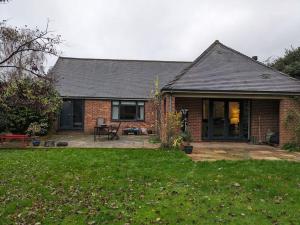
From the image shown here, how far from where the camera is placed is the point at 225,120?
18.6 m

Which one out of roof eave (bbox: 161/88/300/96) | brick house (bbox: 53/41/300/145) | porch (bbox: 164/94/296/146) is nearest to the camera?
roof eave (bbox: 161/88/300/96)

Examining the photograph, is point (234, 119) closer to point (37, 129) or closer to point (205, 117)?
point (205, 117)

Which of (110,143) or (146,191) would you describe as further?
(110,143)

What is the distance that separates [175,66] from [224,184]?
21681 mm

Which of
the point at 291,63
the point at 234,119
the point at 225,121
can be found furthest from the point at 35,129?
the point at 291,63

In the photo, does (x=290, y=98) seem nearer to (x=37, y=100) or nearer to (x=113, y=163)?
(x=113, y=163)

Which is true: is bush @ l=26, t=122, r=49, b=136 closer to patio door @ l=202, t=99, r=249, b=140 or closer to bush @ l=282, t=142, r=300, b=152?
patio door @ l=202, t=99, r=249, b=140

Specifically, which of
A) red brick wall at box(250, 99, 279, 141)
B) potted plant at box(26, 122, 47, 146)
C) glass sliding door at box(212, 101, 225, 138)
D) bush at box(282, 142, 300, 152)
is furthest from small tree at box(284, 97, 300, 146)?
potted plant at box(26, 122, 47, 146)

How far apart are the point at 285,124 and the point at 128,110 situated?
38.2 ft

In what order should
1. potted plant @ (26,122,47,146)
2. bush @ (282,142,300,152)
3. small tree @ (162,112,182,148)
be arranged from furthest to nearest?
1. potted plant @ (26,122,47,146)
2. bush @ (282,142,300,152)
3. small tree @ (162,112,182,148)

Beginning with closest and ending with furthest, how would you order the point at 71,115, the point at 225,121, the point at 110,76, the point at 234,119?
the point at 225,121 → the point at 234,119 → the point at 71,115 → the point at 110,76

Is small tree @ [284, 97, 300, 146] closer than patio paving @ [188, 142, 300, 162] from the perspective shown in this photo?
No

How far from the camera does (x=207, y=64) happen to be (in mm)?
18766

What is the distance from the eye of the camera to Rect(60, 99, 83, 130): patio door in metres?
24.7
